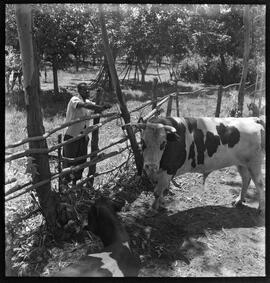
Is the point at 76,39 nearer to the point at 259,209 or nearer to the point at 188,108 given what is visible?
the point at 188,108

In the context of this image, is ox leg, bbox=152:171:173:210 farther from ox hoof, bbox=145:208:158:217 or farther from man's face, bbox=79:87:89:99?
man's face, bbox=79:87:89:99

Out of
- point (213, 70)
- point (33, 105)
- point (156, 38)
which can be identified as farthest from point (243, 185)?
point (213, 70)

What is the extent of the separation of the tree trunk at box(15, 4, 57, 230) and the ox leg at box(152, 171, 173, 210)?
4.77ft

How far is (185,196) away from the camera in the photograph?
5.55m

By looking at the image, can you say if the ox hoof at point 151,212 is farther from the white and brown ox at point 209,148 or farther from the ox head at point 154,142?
the ox head at point 154,142

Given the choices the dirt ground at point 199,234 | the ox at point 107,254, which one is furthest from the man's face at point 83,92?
the ox at point 107,254

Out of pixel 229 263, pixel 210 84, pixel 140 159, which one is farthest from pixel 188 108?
pixel 229 263

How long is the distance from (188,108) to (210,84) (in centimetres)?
376

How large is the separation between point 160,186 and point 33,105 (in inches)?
80.6

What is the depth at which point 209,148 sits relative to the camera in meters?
4.97

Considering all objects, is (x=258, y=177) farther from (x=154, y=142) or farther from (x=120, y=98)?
(x=120, y=98)

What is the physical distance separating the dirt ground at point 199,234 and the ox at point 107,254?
418 mm

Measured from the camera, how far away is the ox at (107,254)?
2977 mm

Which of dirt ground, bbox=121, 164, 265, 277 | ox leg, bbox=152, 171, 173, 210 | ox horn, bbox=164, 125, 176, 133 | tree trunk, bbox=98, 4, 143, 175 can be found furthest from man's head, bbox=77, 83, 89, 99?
dirt ground, bbox=121, 164, 265, 277
